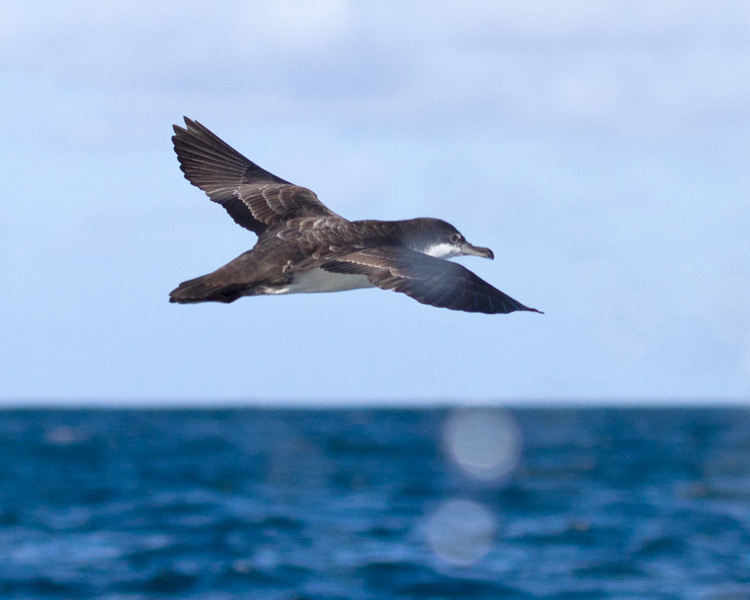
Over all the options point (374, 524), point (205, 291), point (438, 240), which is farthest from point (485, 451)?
point (205, 291)

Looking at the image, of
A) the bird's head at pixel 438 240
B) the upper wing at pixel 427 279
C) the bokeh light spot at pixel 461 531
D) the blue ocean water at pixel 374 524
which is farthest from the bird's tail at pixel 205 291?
the bokeh light spot at pixel 461 531

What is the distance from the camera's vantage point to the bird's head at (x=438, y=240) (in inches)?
358

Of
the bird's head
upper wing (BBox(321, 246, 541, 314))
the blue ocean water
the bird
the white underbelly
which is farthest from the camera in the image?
the blue ocean water

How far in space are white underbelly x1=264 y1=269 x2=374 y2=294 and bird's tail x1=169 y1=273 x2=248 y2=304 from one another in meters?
0.27

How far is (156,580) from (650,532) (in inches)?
722

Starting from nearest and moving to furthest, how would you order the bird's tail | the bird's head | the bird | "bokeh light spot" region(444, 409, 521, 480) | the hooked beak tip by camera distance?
the bird
the bird's tail
the hooked beak tip
the bird's head
"bokeh light spot" region(444, 409, 521, 480)

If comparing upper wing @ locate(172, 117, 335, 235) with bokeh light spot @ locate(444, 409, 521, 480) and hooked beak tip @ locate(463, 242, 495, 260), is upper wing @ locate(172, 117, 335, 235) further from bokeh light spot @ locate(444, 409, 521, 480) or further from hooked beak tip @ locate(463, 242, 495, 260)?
bokeh light spot @ locate(444, 409, 521, 480)

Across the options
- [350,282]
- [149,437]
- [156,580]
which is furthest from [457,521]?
[149,437]

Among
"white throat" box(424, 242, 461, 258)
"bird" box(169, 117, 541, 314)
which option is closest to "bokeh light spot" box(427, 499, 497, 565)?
"bird" box(169, 117, 541, 314)

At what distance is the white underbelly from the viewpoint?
8.38 m

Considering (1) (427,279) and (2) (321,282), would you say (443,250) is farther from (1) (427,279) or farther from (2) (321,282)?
(1) (427,279)

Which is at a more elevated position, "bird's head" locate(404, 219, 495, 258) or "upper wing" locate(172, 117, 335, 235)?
"upper wing" locate(172, 117, 335, 235)

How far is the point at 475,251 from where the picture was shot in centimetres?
905

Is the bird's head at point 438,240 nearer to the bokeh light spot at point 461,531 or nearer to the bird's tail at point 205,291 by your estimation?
the bird's tail at point 205,291
